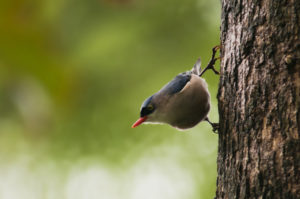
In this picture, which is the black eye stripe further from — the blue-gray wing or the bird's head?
the blue-gray wing

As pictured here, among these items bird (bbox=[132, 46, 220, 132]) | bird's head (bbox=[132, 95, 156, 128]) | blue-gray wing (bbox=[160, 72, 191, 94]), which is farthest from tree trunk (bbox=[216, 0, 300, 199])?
bird's head (bbox=[132, 95, 156, 128])

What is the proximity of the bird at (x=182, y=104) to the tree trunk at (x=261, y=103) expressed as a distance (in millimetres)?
930

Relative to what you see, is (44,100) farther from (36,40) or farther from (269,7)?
(269,7)

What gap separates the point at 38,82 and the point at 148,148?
228 inches

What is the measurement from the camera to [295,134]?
2.51 metres

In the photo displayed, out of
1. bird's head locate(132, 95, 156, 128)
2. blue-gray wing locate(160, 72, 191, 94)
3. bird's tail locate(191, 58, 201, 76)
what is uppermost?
bird's tail locate(191, 58, 201, 76)

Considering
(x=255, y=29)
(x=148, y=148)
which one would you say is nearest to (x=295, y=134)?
(x=255, y=29)

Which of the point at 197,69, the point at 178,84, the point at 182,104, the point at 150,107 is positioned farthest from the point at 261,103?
the point at 197,69

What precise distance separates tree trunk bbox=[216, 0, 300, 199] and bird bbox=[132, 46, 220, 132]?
3.05 feet

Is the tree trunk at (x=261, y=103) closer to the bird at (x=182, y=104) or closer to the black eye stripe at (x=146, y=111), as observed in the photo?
the bird at (x=182, y=104)

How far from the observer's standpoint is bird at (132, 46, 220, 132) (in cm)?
411

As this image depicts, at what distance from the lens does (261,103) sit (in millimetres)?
2746

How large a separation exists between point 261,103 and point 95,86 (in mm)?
2994

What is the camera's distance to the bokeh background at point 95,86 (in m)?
3.84
